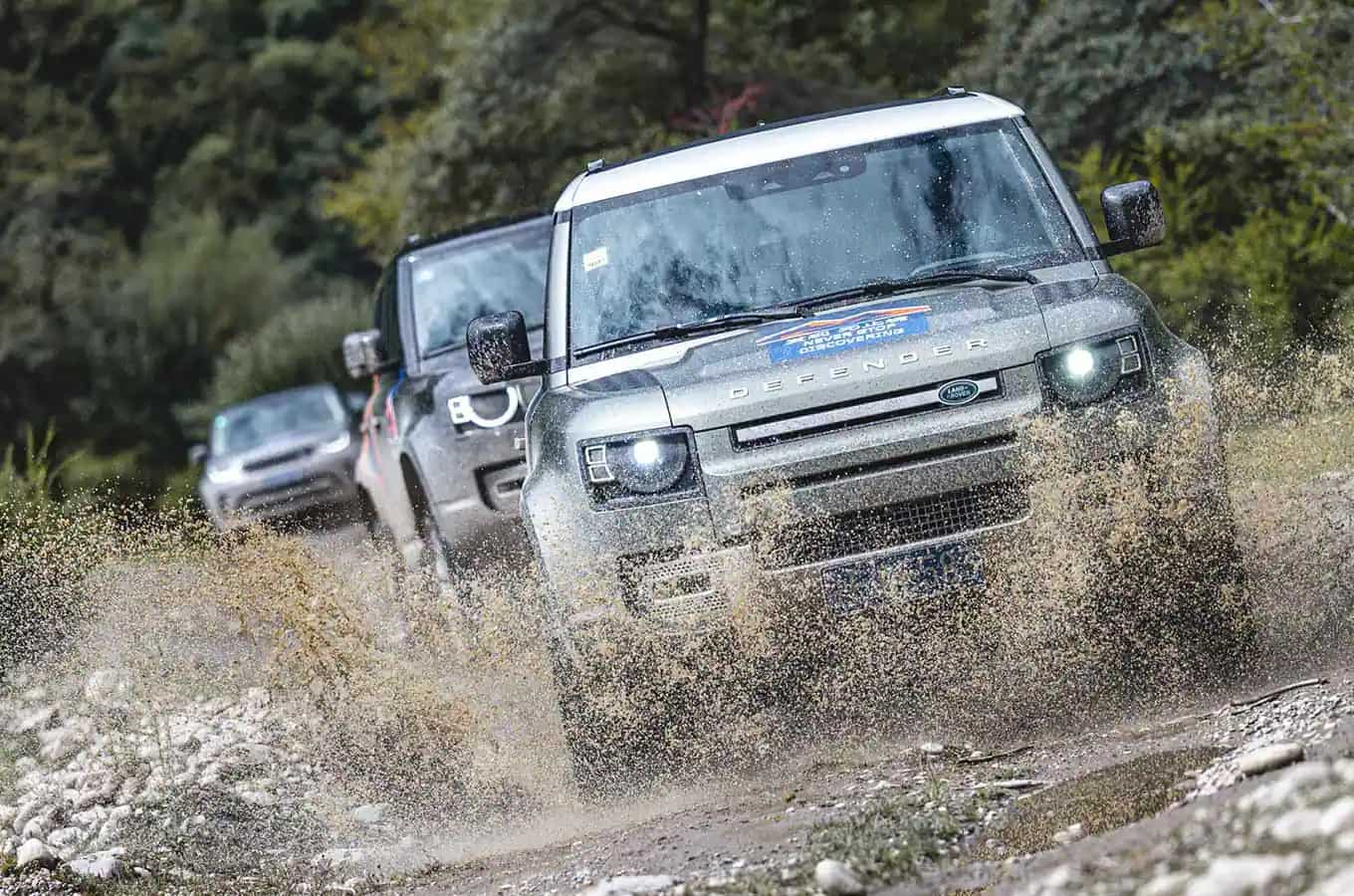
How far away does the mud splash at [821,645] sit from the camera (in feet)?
21.4

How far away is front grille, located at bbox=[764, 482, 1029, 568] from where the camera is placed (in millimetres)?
6512

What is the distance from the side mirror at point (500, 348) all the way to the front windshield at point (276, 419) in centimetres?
1679

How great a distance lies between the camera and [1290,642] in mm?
7000

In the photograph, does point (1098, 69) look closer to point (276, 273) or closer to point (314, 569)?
point (314, 569)

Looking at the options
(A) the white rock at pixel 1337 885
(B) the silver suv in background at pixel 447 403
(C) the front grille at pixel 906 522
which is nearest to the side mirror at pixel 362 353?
(B) the silver suv in background at pixel 447 403

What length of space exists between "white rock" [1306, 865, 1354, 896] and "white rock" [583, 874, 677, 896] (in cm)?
194

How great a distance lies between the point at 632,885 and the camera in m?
5.54

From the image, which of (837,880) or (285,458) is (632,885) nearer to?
(837,880)

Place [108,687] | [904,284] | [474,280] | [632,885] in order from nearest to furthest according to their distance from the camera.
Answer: [632,885]
[904,284]
[108,687]
[474,280]

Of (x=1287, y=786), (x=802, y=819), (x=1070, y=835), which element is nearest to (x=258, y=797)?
(x=802, y=819)

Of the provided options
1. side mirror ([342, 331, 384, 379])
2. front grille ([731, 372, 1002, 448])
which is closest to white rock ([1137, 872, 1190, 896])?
front grille ([731, 372, 1002, 448])

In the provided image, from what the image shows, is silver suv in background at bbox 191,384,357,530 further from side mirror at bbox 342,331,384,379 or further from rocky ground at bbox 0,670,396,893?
rocky ground at bbox 0,670,396,893

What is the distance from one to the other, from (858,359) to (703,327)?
76cm

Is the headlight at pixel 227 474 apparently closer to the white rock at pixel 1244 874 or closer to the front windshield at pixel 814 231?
the front windshield at pixel 814 231
